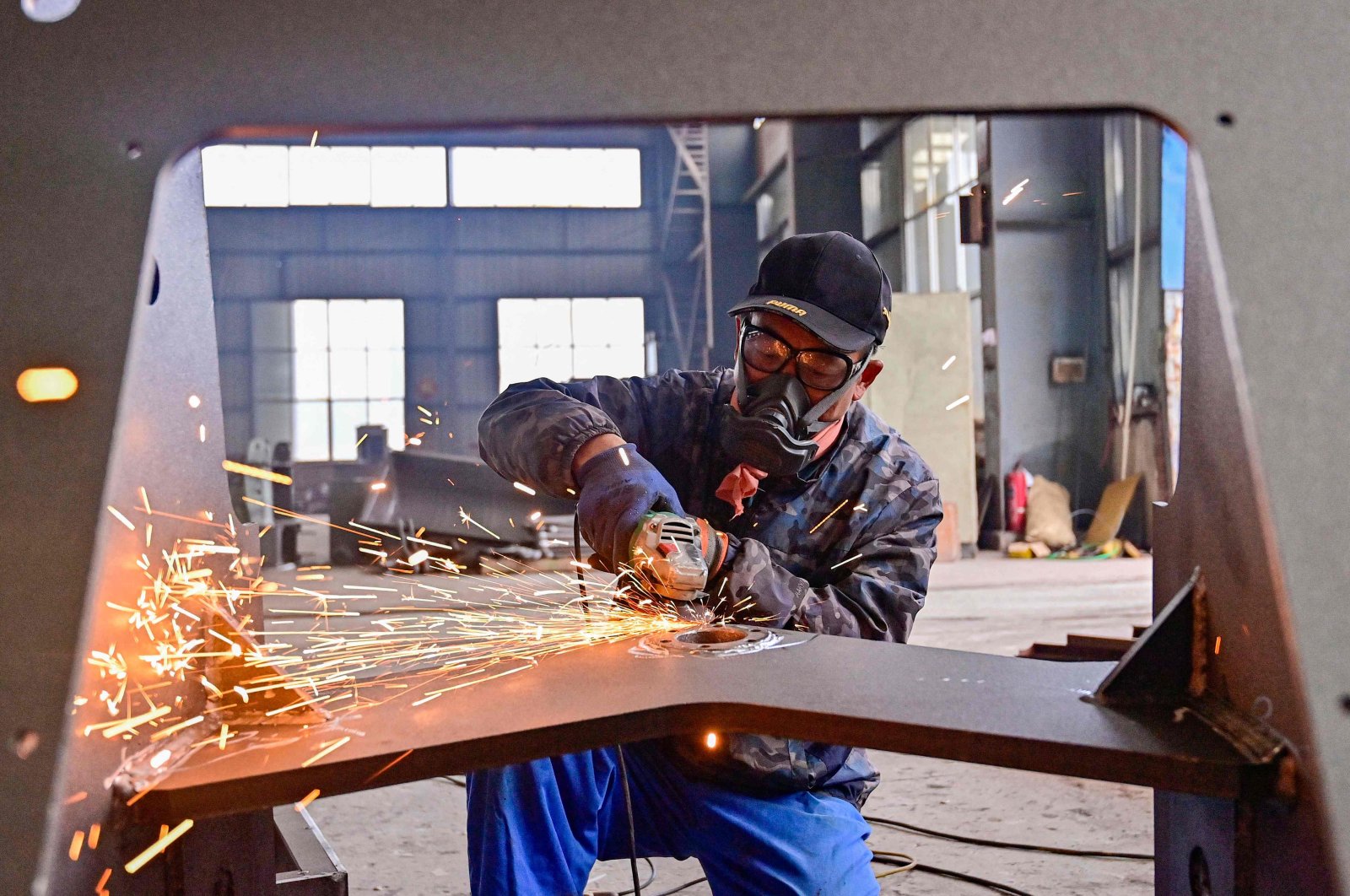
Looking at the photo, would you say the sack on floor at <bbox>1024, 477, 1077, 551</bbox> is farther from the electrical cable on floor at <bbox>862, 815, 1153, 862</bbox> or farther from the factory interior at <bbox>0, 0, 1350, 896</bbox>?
the electrical cable on floor at <bbox>862, 815, 1153, 862</bbox>

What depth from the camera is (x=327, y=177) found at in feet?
47.1

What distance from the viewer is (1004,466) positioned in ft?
30.0

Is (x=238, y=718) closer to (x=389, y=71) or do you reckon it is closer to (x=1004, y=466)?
(x=389, y=71)

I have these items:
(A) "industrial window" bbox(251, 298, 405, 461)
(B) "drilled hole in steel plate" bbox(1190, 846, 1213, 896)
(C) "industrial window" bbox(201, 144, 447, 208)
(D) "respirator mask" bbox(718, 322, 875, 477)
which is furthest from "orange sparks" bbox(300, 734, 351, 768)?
(C) "industrial window" bbox(201, 144, 447, 208)

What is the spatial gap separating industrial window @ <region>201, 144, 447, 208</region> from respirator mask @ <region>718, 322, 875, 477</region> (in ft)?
Answer: 43.7

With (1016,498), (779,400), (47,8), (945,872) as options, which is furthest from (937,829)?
(1016,498)

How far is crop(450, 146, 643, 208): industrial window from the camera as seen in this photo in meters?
14.5

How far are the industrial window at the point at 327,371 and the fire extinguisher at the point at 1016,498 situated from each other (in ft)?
26.2

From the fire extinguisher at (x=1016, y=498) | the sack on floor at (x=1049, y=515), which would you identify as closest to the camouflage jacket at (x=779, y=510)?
the sack on floor at (x=1049, y=515)

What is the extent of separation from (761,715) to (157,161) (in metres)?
0.75

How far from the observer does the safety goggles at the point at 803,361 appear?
1866mm

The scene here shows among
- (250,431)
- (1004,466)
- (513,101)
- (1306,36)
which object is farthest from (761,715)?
(250,431)

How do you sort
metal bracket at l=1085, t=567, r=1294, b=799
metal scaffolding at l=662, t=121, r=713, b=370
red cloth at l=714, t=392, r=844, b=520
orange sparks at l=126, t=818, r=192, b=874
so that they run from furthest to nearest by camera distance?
metal scaffolding at l=662, t=121, r=713, b=370
red cloth at l=714, t=392, r=844, b=520
metal bracket at l=1085, t=567, r=1294, b=799
orange sparks at l=126, t=818, r=192, b=874

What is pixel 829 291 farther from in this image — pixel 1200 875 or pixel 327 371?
pixel 327 371
